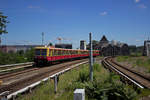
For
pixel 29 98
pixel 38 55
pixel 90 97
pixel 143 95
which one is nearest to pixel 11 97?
pixel 29 98

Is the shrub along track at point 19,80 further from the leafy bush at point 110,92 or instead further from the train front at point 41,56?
the train front at point 41,56

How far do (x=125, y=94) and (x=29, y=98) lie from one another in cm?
363

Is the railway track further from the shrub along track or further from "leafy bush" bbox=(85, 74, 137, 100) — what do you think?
the shrub along track

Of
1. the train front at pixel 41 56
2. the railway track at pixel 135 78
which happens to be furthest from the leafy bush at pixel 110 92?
the train front at pixel 41 56

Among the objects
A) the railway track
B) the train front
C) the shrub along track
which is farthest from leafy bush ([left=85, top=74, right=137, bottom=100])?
the train front

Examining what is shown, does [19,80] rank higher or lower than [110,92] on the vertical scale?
lower

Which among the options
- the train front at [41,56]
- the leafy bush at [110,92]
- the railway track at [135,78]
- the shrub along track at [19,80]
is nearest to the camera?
the leafy bush at [110,92]

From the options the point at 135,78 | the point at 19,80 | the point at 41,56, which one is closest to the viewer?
the point at 19,80

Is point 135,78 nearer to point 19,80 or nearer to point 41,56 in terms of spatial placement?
point 19,80

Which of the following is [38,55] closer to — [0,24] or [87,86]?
[0,24]

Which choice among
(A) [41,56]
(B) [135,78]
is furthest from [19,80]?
(A) [41,56]

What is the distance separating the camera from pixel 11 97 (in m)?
6.20

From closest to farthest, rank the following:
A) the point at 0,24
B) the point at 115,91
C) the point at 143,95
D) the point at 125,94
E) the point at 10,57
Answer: the point at 125,94, the point at 115,91, the point at 143,95, the point at 10,57, the point at 0,24

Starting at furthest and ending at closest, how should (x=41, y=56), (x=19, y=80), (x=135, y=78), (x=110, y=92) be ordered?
(x=41, y=56) → (x=135, y=78) → (x=19, y=80) → (x=110, y=92)
